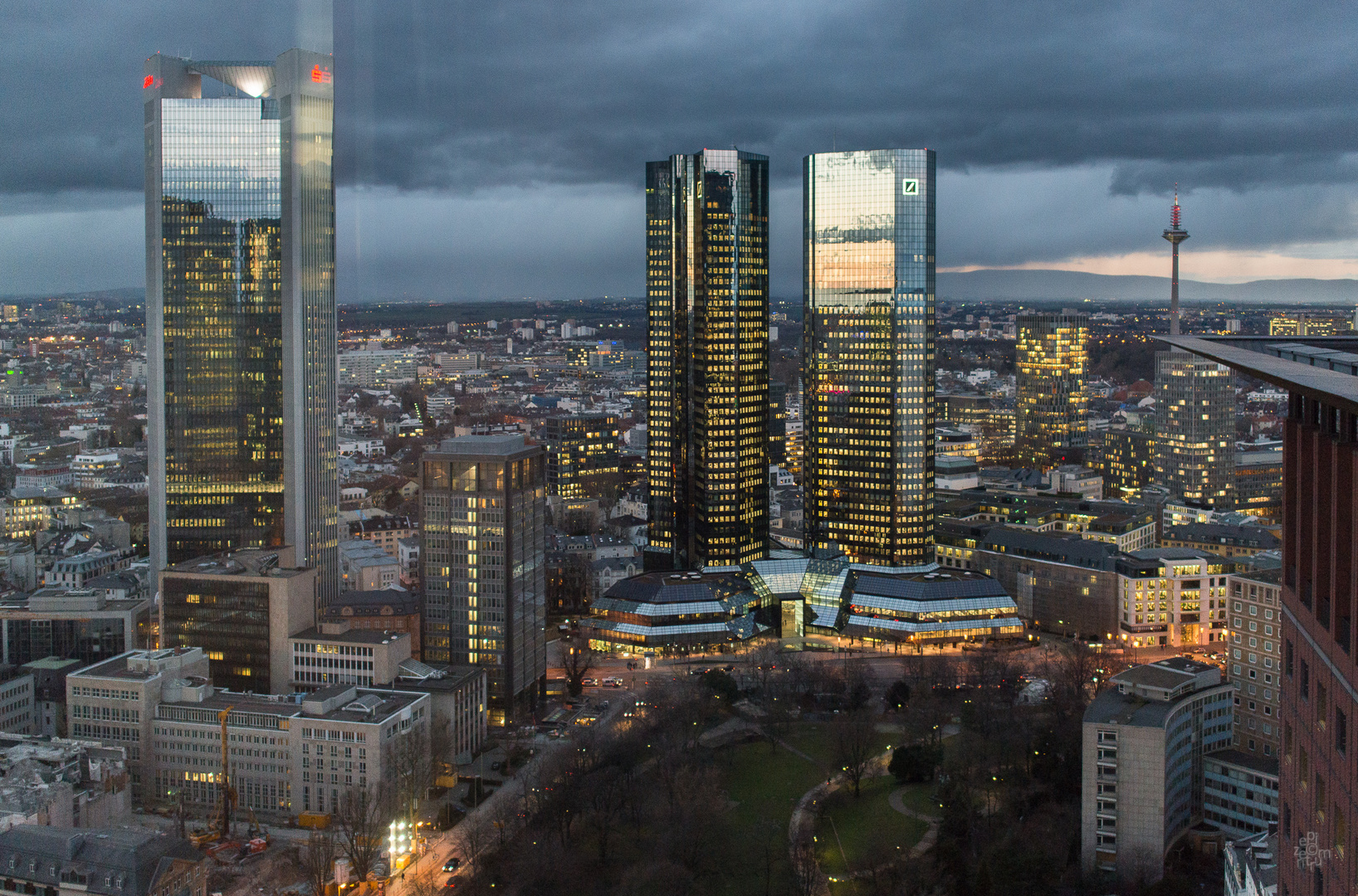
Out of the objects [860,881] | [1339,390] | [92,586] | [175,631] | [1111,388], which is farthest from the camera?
[1111,388]

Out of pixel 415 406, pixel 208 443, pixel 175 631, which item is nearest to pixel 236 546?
pixel 208 443

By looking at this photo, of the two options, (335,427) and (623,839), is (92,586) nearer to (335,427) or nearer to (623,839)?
(335,427)

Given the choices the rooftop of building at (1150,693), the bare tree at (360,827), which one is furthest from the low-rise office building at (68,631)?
the rooftop of building at (1150,693)

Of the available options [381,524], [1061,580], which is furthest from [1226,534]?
[381,524]

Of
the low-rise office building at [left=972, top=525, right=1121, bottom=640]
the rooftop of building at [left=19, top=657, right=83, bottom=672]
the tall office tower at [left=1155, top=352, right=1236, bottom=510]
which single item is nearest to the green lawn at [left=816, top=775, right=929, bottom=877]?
the low-rise office building at [left=972, top=525, right=1121, bottom=640]

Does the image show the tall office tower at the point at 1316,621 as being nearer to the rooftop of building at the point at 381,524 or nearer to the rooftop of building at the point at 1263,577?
the rooftop of building at the point at 1263,577

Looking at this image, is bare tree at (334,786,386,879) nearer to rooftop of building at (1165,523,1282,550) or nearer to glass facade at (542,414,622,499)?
rooftop of building at (1165,523,1282,550)
